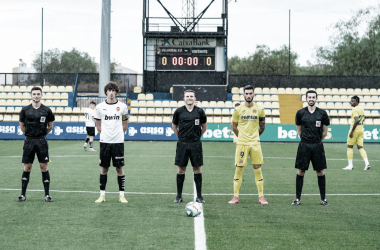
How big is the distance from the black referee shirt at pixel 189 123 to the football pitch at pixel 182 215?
3.63 feet

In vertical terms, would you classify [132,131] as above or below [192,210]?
above

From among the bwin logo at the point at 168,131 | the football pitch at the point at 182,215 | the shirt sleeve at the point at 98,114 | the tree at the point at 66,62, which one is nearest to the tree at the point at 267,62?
the tree at the point at 66,62

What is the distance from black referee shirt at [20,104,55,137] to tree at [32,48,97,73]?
69358mm

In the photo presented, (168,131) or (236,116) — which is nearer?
(236,116)

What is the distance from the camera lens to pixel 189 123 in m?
8.09

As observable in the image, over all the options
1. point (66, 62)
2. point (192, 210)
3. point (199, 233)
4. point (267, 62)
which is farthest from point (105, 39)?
point (66, 62)

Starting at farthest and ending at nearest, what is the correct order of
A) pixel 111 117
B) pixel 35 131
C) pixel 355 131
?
pixel 355 131 → pixel 35 131 → pixel 111 117

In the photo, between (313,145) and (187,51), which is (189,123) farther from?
(187,51)

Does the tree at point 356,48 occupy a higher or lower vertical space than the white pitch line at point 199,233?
higher

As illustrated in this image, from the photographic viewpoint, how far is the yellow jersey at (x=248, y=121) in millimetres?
7977

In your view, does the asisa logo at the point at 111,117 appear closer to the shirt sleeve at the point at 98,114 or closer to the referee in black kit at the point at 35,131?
the shirt sleeve at the point at 98,114

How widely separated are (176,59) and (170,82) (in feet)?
6.26

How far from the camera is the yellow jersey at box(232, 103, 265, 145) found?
798cm

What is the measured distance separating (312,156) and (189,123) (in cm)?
214
